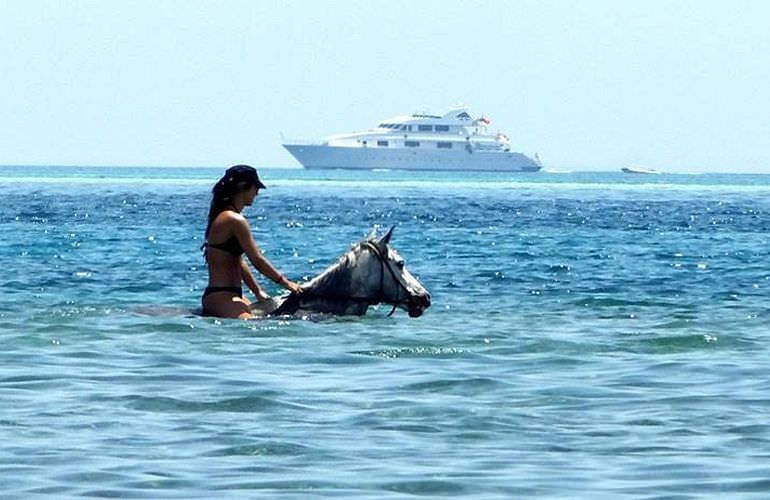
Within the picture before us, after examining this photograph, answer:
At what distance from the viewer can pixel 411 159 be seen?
156875 mm

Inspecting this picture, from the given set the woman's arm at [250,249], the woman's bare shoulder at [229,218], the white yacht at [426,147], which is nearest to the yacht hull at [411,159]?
the white yacht at [426,147]

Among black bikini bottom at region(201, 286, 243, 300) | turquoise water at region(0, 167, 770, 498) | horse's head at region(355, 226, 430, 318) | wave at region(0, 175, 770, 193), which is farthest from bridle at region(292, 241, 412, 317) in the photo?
wave at region(0, 175, 770, 193)

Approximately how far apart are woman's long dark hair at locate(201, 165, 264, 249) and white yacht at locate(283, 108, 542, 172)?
14192cm

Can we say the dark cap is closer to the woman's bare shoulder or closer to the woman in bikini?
the woman in bikini

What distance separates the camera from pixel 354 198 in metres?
76.7

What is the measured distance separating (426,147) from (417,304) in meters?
144

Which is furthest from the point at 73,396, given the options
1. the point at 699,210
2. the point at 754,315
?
the point at 699,210

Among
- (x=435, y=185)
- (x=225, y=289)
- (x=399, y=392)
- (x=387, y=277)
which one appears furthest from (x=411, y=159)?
(x=399, y=392)

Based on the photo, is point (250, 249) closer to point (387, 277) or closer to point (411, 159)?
point (387, 277)

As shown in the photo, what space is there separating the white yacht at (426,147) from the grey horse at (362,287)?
14186 cm

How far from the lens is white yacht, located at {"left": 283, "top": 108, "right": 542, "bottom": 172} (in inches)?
6166

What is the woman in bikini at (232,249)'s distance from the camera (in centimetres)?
1355

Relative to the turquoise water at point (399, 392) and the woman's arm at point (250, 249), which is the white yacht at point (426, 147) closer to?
the turquoise water at point (399, 392)

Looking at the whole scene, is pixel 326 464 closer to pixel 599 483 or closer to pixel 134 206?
pixel 599 483
